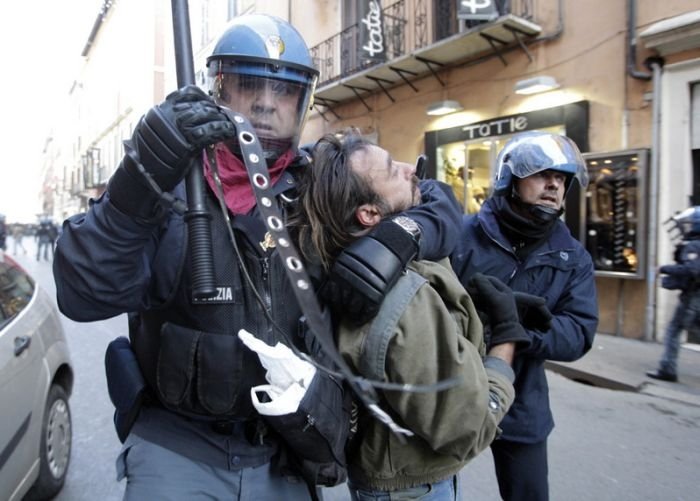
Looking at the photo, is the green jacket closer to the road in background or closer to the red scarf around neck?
the red scarf around neck

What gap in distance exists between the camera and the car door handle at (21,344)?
9.10ft

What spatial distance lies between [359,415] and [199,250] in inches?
24.1

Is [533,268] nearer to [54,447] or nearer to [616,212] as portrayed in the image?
[54,447]

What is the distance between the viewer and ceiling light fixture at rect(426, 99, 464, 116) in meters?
9.24

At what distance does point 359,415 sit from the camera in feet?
4.51

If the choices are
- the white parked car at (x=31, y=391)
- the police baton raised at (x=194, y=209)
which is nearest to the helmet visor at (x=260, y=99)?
the police baton raised at (x=194, y=209)

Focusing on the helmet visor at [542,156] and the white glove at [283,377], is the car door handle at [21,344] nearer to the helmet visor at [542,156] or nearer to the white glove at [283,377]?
the white glove at [283,377]

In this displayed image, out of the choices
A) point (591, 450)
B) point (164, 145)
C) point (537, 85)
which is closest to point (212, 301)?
point (164, 145)

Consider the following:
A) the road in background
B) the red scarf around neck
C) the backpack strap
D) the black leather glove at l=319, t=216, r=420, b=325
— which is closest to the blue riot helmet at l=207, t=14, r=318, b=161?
the red scarf around neck

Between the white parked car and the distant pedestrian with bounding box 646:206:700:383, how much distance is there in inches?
215

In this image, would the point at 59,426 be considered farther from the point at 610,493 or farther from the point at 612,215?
the point at 612,215

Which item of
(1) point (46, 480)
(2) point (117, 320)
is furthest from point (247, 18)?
(2) point (117, 320)

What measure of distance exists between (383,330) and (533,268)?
3.59 ft

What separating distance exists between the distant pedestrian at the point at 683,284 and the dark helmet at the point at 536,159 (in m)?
3.82
